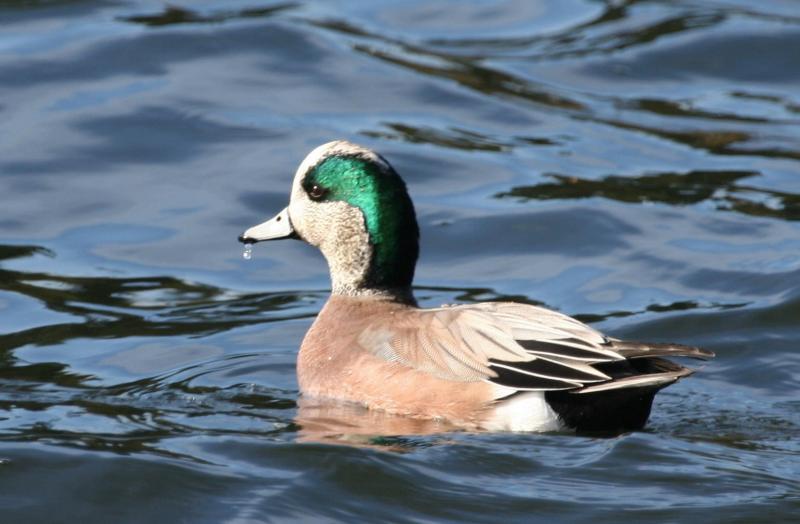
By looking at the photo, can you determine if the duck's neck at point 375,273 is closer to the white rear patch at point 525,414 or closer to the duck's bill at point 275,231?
the duck's bill at point 275,231

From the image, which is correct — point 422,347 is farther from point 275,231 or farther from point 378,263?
point 275,231

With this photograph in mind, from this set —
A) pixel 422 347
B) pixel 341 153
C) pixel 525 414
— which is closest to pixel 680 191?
pixel 341 153

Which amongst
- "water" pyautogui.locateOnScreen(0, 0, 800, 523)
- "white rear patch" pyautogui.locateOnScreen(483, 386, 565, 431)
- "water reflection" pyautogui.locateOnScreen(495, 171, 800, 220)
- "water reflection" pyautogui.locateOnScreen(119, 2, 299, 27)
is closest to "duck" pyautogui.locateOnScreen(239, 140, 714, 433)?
"white rear patch" pyautogui.locateOnScreen(483, 386, 565, 431)

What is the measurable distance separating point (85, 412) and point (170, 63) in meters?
6.86

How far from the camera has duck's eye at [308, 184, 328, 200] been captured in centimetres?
762

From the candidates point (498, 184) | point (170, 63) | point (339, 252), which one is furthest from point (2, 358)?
point (170, 63)

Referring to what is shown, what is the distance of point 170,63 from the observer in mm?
13445

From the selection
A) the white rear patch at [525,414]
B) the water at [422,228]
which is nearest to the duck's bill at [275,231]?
the water at [422,228]

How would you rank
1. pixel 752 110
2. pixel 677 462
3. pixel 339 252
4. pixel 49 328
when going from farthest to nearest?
pixel 752 110, pixel 49 328, pixel 339 252, pixel 677 462

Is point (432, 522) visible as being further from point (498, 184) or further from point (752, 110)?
point (752, 110)

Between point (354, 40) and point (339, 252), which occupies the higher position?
point (354, 40)

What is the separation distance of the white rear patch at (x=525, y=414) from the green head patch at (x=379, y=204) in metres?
1.29

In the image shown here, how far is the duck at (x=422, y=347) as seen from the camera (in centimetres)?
642

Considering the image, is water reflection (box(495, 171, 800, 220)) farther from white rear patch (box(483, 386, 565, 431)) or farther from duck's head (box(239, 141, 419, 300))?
white rear patch (box(483, 386, 565, 431))
